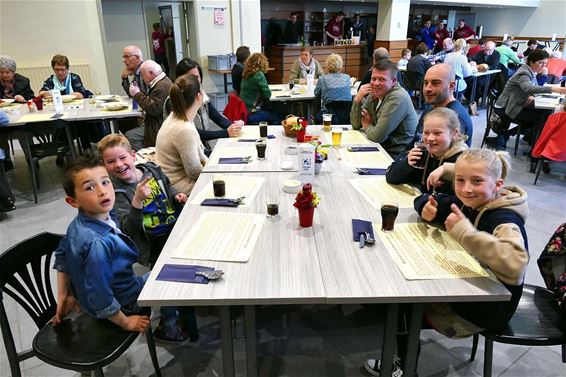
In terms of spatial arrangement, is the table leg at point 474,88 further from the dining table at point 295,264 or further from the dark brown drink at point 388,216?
the dark brown drink at point 388,216

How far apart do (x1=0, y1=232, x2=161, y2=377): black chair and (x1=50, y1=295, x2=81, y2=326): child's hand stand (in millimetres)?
23

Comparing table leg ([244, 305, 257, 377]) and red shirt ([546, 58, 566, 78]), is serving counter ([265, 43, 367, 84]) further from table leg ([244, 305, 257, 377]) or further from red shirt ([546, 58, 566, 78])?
table leg ([244, 305, 257, 377])

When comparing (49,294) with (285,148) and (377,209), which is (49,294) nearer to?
(377,209)

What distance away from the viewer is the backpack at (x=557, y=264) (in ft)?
5.14

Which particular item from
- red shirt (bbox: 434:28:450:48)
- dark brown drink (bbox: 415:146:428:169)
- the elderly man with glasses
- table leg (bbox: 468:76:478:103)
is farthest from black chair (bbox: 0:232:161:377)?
red shirt (bbox: 434:28:450:48)

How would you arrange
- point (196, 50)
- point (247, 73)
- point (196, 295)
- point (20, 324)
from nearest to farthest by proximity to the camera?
point (196, 295) < point (20, 324) < point (247, 73) < point (196, 50)

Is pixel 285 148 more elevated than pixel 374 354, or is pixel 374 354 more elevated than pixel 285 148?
pixel 285 148

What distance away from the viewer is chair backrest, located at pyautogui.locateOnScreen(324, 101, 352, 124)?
15.1 ft

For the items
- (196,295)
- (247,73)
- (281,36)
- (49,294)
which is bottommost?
(49,294)

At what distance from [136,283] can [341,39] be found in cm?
1116

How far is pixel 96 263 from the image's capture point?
1.44m

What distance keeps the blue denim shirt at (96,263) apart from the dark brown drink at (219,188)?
22.0 inches

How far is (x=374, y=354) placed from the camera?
2084mm

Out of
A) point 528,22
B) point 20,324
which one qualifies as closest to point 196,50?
point 20,324
